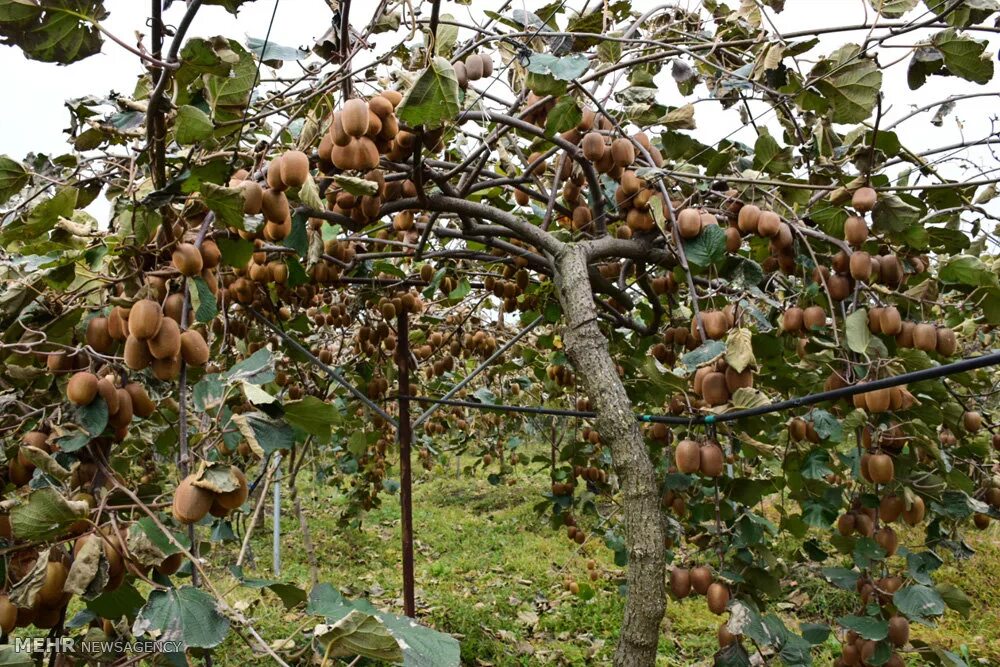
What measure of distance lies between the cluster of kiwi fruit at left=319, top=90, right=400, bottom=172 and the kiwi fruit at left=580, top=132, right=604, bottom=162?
60cm

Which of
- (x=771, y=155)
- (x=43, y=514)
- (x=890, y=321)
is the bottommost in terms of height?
(x=43, y=514)

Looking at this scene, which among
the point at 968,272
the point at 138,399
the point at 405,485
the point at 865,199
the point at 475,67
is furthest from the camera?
the point at 405,485

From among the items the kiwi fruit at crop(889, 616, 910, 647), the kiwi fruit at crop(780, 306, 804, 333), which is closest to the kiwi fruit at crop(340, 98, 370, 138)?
the kiwi fruit at crop(780, 306, 804, 333)

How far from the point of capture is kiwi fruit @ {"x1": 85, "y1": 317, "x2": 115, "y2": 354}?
1062 mm

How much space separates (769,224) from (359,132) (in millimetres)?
921

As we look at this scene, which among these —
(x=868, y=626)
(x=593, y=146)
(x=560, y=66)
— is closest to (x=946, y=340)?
(x=868, y=626)

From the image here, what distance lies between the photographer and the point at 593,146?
5.37 ft

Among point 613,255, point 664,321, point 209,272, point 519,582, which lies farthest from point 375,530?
point 209,272

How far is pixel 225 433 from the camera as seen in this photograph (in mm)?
1009

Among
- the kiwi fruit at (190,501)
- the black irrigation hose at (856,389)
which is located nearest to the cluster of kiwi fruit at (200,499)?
the kiwi fruit at (190,501)

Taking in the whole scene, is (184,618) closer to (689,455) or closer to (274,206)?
(274,206)

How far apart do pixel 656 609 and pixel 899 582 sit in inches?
28.8

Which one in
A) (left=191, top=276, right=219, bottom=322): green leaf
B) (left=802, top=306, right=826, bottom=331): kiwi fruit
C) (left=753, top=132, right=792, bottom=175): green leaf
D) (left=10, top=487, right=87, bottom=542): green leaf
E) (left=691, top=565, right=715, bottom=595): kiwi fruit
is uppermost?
(left=753, top=132, right=792, bottom=175): green leaf

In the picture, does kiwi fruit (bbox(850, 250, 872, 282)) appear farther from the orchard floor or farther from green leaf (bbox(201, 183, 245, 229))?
green leaf (bbox(201, 183, 245, 229))
